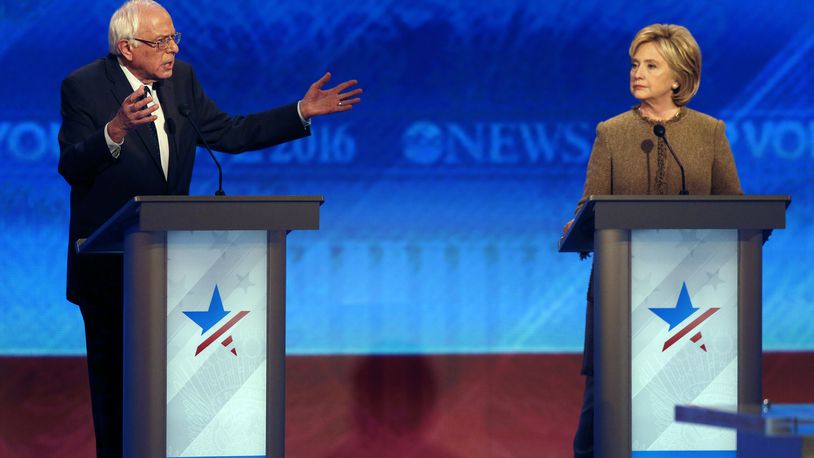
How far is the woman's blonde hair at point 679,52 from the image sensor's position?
10.1ft

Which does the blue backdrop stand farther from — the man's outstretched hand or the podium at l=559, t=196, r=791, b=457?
the podium at l=559, t=196, r=791, b=457

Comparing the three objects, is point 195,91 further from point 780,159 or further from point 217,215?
point 780,159

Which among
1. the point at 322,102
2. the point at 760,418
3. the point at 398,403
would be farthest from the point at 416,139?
the point at 760,418

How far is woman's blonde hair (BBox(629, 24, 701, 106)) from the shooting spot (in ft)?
10.1

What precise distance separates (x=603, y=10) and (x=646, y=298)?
2.40m

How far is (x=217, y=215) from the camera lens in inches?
95.8

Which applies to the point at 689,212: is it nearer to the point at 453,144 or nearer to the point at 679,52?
the point at 679,52

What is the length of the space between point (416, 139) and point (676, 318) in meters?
2.28

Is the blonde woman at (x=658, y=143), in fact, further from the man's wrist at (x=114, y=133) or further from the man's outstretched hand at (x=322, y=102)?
the man's wrist at (x=114, y=133)

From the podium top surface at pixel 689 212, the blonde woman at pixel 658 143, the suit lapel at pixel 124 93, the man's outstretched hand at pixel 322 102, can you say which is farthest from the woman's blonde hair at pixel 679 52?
the suit lapel at pixel 124 93

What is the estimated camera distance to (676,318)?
2.54m

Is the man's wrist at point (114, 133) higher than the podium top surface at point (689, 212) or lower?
higher

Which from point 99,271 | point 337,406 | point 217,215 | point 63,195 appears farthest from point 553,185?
point 217,215

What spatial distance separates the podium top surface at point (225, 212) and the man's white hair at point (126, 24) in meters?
0.82
